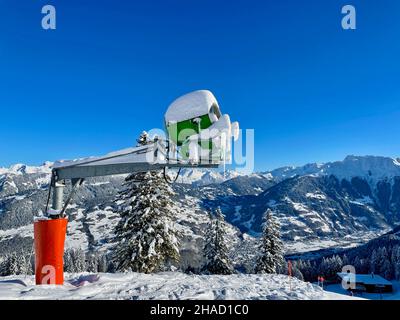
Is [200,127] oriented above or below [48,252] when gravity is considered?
above

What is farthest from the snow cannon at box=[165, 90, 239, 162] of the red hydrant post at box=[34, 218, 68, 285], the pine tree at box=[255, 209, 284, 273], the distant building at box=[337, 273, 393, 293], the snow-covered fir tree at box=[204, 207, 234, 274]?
the distant building at box=[337, 273, 393, 293]

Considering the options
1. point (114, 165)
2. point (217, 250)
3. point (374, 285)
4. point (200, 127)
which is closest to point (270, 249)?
point (217, 250)

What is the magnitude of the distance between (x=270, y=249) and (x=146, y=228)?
686 inches

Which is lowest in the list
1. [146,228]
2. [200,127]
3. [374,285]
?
[374,285]

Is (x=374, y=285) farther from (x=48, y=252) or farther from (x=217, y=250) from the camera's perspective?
(x=48, y=252)

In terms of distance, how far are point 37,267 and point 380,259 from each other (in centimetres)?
12003

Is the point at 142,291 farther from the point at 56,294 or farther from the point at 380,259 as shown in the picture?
the point at 380,259

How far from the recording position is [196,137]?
1015 cm

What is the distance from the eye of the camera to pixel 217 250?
3750cm

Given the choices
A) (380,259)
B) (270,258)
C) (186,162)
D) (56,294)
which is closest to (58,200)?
(56,294)
